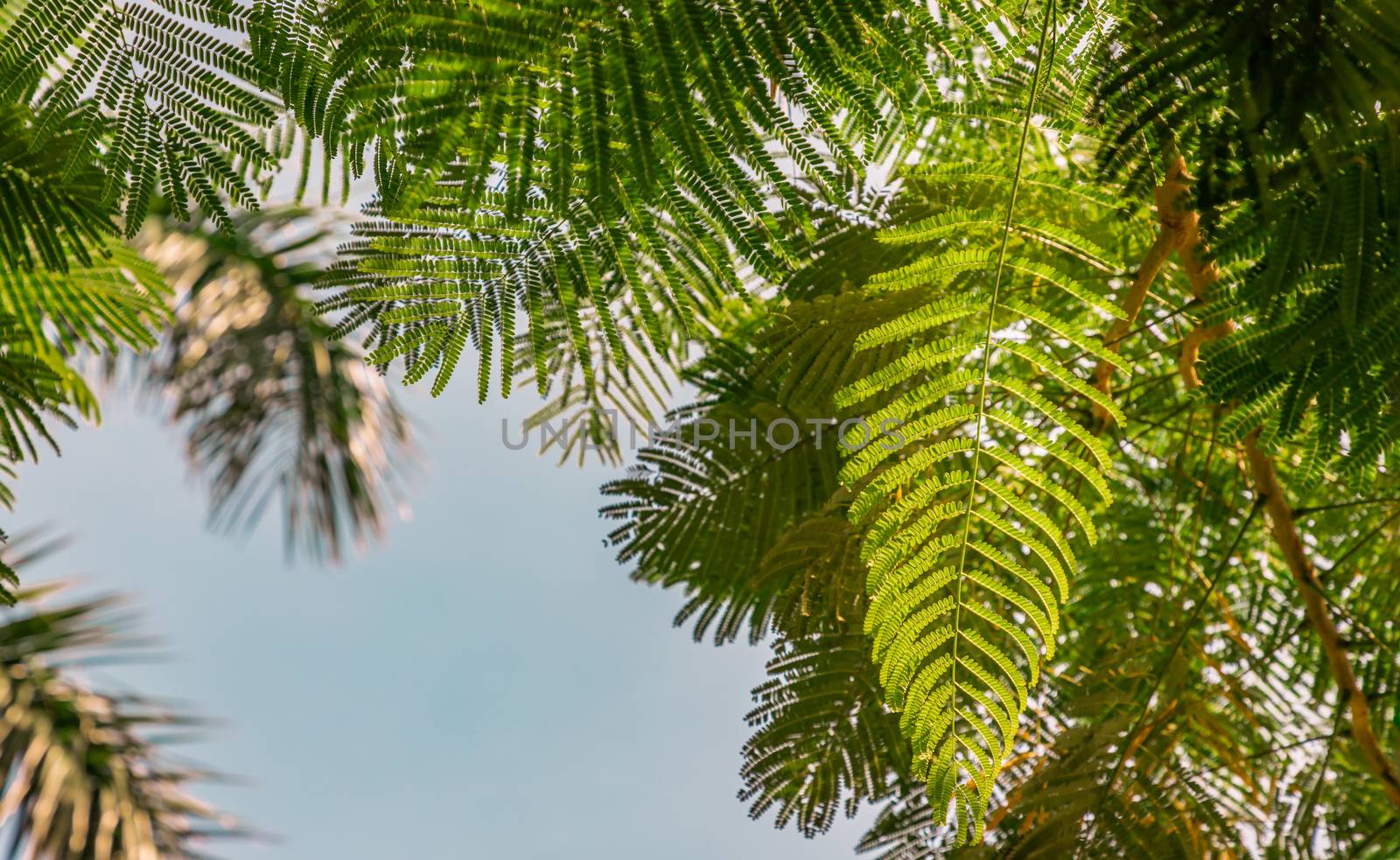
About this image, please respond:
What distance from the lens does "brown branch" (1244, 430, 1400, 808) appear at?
1.48m

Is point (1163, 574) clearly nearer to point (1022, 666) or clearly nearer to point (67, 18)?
point (1022, 666)

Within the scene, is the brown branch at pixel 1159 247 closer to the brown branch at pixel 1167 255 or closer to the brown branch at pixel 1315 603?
the brown branch at pixel 1167 255

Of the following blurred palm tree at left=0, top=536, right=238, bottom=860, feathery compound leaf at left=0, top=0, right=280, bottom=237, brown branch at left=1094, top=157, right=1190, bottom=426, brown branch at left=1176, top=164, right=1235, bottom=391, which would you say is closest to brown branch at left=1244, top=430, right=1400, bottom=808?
brown branch at left=1176, top=164, right=1235, bottom=391

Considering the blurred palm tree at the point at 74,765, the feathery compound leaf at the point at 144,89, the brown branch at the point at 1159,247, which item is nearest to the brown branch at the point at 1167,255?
the brown branch at the point at 1159,247

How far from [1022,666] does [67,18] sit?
1329 mm

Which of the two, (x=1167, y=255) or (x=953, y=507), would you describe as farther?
(x=1167, y=255)

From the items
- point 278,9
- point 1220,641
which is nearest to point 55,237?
point 278,9

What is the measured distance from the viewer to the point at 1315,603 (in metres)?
1.53

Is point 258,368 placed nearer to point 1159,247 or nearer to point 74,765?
point 74,765

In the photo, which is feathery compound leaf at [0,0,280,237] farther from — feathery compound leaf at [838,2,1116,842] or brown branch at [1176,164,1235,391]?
brown branch at [1176,164,1235,391]

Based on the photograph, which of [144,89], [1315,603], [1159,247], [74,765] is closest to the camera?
[144,89]

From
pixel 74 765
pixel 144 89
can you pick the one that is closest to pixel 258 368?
pixel 74 765

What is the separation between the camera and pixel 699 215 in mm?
960

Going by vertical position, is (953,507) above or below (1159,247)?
below
